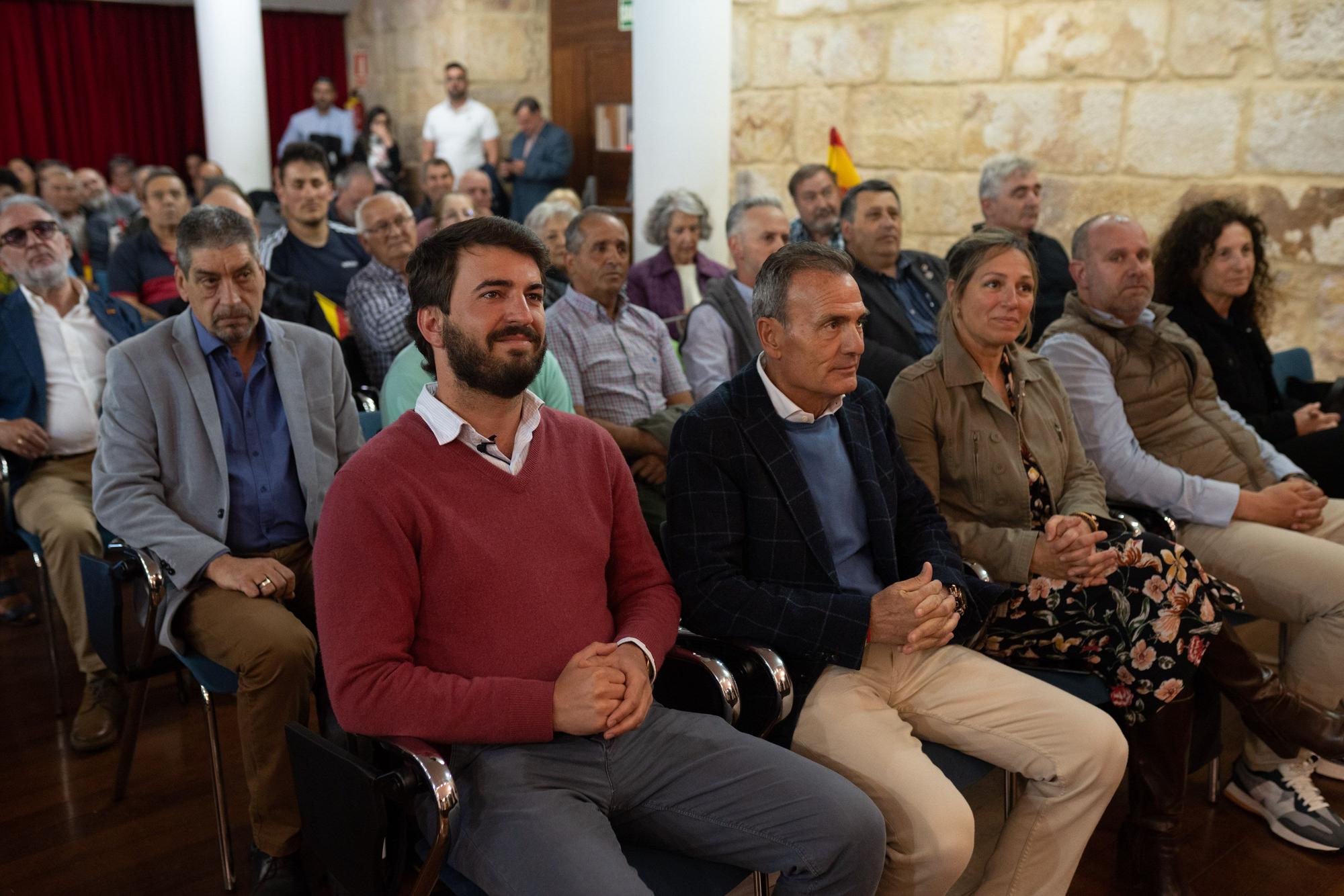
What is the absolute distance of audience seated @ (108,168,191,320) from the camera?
4461 millimetres

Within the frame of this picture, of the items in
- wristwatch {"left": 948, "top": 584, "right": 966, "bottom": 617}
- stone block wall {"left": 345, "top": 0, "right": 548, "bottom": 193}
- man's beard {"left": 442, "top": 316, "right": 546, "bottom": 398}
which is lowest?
wristwatch {"left": 948, "top": 584, "right": 966, "bottom": 617}

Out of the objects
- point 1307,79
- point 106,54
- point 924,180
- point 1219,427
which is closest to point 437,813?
point 1219,427

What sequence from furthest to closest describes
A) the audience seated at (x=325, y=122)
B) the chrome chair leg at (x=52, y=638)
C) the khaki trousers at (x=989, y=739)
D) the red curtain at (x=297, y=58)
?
the red curtain at (x=297, y=58) < the audience seated at (x=325, y=122) < the chrome chair leg at (x=52, y=638) < the khaki trousers at (x=989, y=739)

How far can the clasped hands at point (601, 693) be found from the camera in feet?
5.32

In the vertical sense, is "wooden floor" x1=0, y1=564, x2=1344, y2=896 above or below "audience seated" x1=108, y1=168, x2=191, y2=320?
below

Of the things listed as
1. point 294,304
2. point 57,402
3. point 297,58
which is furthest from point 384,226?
point 297,58

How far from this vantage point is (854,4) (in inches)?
223

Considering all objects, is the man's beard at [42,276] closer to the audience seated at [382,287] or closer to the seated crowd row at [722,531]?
the seated crowd row at [722,531]

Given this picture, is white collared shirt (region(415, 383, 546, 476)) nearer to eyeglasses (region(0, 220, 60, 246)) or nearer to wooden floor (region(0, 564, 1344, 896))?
wooden floor (region(0, 564, 1344, 896))

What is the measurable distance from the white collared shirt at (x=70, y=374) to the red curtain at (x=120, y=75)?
8.74m

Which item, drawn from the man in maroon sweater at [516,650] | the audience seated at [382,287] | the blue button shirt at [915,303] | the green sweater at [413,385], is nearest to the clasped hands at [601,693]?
the man in maroon sweater at [516,650]

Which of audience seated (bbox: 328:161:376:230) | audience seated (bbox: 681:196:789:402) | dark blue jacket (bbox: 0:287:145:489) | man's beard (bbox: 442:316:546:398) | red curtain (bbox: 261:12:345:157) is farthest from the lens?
red curtain (bbox: 261:12:345:157)

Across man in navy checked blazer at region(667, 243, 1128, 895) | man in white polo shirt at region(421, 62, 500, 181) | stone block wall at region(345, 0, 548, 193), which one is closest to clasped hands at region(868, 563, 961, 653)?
man in navy checked blazer at region(667, 243, 1128, 895)

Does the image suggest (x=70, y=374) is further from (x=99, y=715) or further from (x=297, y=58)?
(x=297, y=58)
